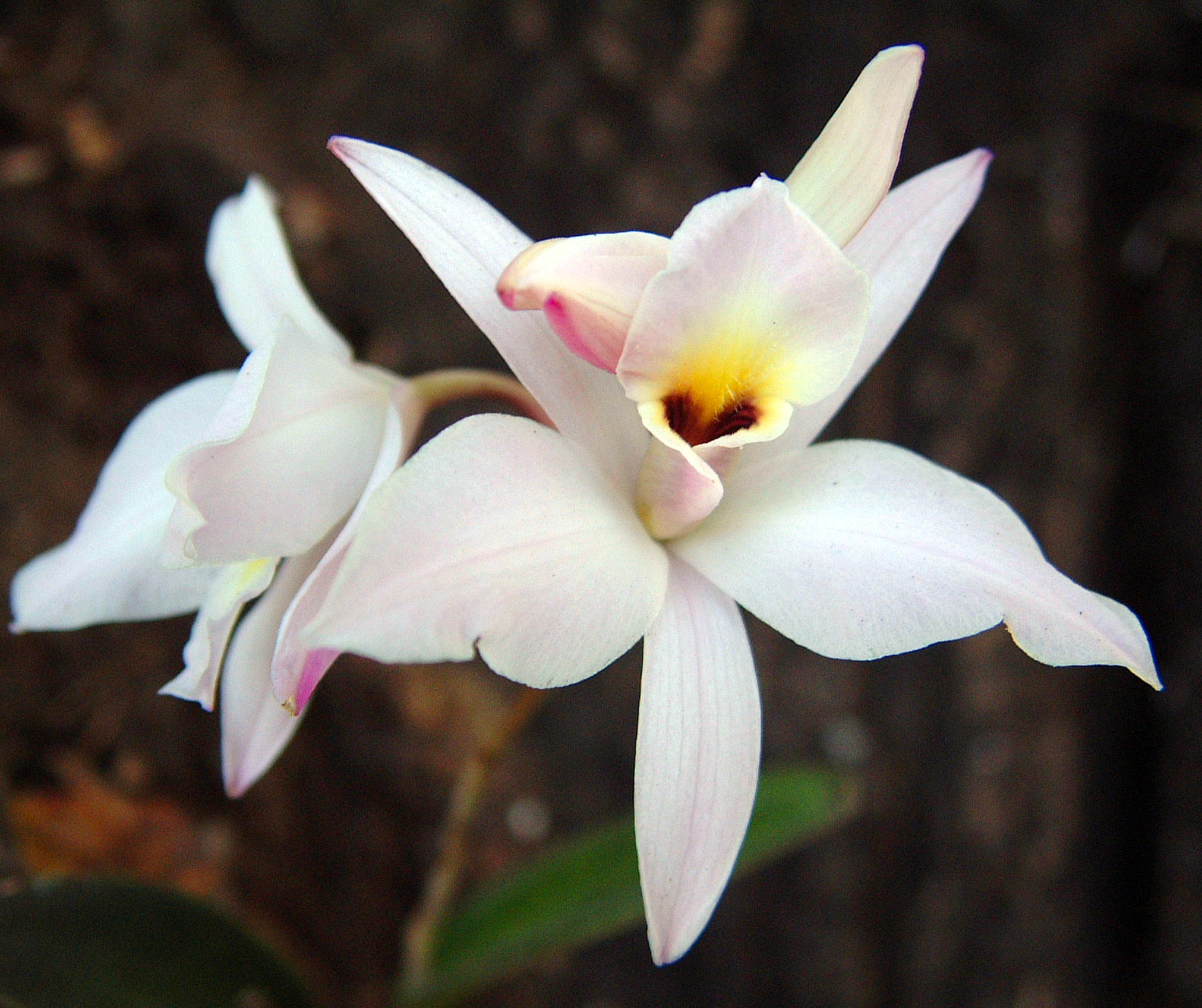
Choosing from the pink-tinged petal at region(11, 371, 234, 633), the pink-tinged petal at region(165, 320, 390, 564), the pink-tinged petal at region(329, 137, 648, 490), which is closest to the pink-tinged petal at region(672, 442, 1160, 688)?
the pink-tinged petal at region(329, 137, 648, 490)

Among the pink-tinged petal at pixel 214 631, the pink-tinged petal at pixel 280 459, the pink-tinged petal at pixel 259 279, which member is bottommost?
the pink-tinged petal at pixel 214 631

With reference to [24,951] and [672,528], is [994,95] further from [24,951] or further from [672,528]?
[24,951]

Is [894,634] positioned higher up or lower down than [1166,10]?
lower down

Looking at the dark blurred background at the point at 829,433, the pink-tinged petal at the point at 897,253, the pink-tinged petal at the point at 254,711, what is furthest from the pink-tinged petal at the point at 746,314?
the dark blurred background at the point at 829,433

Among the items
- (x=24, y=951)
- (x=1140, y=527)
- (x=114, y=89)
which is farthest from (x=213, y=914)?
(x=1140, y=527)

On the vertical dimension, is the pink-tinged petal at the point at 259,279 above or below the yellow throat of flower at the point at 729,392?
above

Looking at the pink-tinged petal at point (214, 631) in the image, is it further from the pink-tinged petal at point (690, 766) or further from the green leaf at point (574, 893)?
the green leaf at point (574, 893)

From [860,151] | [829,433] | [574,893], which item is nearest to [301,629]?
[860,151]

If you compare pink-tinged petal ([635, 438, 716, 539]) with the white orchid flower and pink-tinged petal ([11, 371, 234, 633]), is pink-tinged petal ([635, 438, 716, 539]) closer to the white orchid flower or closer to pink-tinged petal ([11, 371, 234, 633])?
the white orchid flower
